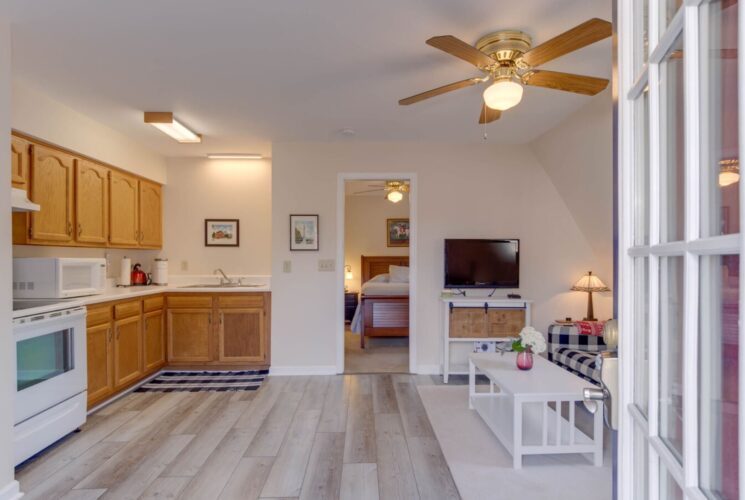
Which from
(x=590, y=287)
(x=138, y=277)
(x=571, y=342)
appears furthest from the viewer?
(x=138, y=277)

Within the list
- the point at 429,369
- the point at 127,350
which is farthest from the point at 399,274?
the point at 127,350

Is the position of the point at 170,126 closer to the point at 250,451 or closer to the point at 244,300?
the point at 244,300

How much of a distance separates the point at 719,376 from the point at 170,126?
381 cm

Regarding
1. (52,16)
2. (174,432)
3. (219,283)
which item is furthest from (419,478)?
(219,283)

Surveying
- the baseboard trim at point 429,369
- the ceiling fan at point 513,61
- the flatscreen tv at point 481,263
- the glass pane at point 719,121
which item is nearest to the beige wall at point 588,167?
the flatscreen tv at point 481,263

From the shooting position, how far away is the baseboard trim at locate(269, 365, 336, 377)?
4.16 meters

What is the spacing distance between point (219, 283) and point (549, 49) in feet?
13.4

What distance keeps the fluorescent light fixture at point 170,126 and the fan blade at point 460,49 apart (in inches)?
95.9

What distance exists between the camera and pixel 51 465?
238 centimetres

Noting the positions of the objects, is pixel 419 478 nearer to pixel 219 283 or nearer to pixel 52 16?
pixel 52 16

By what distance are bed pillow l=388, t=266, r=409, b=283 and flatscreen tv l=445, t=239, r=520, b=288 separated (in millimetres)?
2537

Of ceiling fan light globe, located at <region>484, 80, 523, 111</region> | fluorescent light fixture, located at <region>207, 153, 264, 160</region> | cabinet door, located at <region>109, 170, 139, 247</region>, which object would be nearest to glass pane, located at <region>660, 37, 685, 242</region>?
ceiling fan light globe, located at <region>484, 80, 523, 111</region>

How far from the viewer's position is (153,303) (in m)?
3.95

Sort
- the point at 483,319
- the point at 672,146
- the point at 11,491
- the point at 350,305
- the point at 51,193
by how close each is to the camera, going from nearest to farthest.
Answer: the point at 672,146, the point at 11,491, the point at 51,193, the point at 483,319, the point at 350,305
